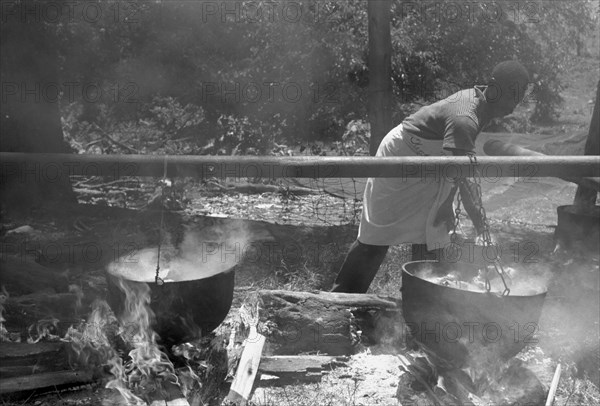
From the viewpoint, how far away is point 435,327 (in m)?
3.41

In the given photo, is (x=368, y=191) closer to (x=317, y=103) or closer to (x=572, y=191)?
(x=317, y=103)

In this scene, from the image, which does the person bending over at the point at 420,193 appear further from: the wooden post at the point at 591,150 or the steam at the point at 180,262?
the wooden post at the point at 591,150

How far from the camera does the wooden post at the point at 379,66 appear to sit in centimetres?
614

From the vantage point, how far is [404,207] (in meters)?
4.56

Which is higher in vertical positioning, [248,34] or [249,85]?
[248,34]

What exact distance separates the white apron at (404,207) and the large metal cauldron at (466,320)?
3.33 ft

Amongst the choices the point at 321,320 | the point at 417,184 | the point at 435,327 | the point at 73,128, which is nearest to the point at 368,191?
the point at 417,184

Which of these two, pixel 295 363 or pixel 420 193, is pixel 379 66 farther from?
pixel 295 363

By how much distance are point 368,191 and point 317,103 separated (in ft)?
12.0

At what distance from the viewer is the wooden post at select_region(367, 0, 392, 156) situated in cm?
614

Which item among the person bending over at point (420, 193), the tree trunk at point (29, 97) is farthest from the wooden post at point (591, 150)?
the tree trunk at point (29, 97)

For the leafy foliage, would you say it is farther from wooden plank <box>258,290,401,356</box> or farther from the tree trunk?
wooden plank <box>258,290,401,356</box>

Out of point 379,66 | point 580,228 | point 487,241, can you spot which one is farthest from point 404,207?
point 580,228

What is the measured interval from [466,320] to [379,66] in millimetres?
3562
